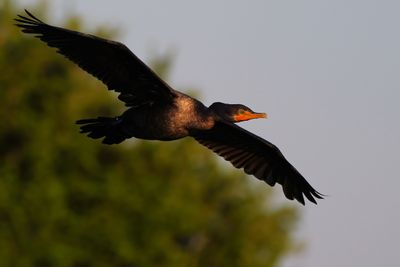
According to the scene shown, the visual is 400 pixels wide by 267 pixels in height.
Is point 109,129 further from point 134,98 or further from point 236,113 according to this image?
point 236,113

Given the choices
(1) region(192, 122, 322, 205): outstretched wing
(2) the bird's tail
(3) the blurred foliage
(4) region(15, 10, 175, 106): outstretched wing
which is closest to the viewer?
(4) region(15, 10, 175, 106): outstretched wing

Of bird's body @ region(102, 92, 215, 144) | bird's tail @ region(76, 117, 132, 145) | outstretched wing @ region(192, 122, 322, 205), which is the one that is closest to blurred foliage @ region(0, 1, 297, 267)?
outstretched wing @ region(192, 122, 322, 205)

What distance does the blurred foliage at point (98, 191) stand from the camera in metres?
32.8

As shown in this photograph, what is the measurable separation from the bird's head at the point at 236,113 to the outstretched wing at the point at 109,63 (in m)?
0.71

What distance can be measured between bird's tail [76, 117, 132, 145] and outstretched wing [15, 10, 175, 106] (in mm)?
273

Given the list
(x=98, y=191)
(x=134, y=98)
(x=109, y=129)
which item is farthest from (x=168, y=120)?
(x=98, y=191)

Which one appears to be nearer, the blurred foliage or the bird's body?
the bird's body

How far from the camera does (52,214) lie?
106 ft

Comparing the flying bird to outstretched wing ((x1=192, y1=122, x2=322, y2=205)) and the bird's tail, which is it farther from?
outstretched wing ((x1=192, y1=122, x2=322, y2=205))

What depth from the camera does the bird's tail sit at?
43.6 feet

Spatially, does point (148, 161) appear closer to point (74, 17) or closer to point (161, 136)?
point (74, 17)

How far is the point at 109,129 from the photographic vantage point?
527 inches

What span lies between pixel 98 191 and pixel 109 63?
21.7 metres

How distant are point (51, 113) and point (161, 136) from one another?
2227 centimetres
